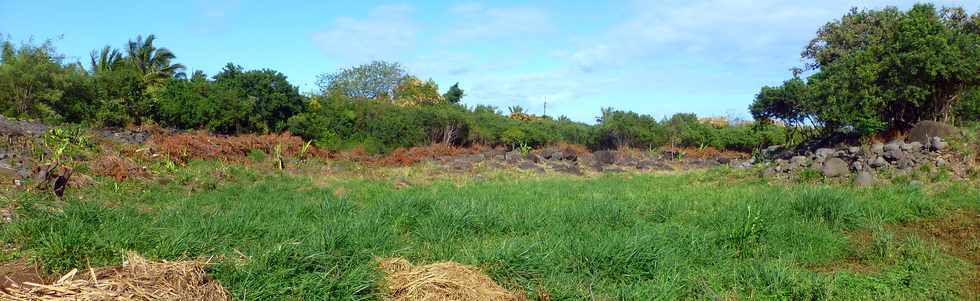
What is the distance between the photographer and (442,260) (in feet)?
17.9

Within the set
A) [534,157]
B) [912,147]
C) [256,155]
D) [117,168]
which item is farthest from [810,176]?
[117,168]

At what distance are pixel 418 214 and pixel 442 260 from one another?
2.19 m

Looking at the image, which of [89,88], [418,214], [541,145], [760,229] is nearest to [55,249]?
[418,214]

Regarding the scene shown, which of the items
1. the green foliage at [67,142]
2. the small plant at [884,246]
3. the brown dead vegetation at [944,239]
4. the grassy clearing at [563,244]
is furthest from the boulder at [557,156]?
the small plant at [884,246]

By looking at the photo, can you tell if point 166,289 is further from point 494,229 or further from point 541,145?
point 541,145

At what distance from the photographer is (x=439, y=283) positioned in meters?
4.56

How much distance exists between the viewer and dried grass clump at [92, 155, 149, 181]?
35.7 feet

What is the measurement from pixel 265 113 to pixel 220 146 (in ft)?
16.7

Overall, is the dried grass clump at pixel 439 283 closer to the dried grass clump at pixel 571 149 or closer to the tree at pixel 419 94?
the dried grass clump at pixel 571 149

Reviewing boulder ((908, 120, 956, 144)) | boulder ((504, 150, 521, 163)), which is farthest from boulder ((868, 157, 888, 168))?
boulder ((504, 150, 521, 163))

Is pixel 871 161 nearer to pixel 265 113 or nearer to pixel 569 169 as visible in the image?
pixel 569 169

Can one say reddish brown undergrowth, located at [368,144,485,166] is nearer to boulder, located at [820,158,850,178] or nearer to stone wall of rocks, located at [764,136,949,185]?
stone wall of rocks, located at [764,136,949,185]

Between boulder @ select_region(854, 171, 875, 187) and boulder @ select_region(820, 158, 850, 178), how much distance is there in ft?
2.41

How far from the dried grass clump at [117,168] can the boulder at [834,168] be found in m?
12.9
